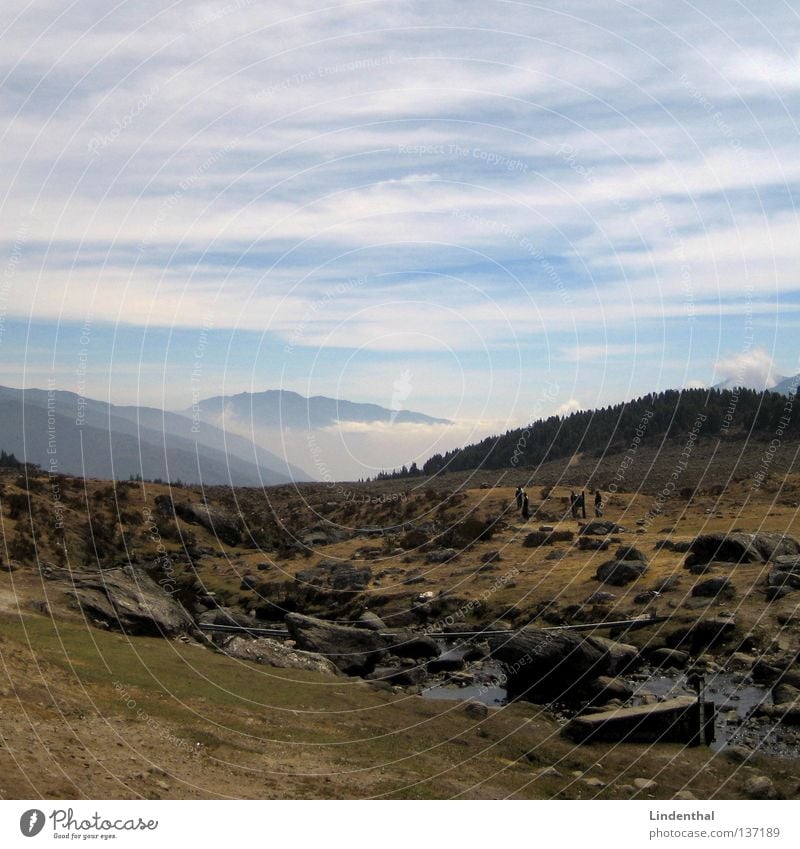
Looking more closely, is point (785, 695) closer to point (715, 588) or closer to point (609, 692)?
point (609, 692)

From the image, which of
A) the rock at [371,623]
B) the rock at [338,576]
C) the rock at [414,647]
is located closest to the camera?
the rock at [414,647]

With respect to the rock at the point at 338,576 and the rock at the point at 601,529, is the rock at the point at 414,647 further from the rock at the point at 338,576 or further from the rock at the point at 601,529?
the rock at the point at 601,529

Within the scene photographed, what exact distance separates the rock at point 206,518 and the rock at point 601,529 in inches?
1134

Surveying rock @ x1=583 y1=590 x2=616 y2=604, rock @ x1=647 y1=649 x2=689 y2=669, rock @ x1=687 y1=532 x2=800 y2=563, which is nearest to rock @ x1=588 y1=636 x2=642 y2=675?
rock @ x1=647 y1=649 x2=689 y2=669

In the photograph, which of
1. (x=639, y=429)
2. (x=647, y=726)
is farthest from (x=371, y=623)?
(x=639, y=429)

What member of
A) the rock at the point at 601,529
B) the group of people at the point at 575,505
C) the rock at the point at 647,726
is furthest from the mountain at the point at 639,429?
the rock at the point at 647,726

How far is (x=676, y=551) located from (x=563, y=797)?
31.4 metres

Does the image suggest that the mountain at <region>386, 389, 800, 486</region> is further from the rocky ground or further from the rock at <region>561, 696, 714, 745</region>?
the rock at <region>561, 696, 714, 745</region>

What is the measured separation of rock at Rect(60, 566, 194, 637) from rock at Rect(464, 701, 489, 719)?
1290 cm

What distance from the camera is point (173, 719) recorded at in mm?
23281

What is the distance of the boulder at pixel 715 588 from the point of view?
39.1 meters

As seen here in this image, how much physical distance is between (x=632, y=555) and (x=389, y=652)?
1751 cm
